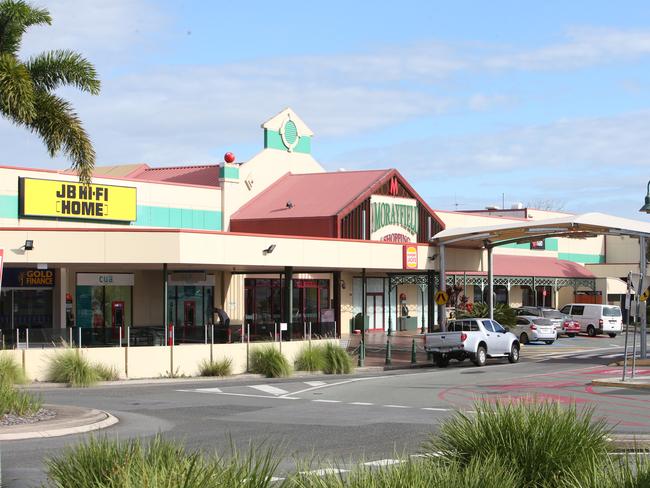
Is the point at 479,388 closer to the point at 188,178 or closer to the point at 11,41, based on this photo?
the point at 11,41

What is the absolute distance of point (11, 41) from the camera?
25.4m

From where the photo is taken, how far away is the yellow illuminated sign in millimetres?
37719

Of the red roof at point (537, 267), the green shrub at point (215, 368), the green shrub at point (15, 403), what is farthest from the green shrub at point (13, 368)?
the red roof at point (537, 267)

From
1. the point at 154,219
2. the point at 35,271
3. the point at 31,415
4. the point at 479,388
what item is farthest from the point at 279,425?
the point at 154,219

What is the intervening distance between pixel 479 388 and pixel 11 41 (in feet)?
48.7

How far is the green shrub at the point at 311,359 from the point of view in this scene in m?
34.5

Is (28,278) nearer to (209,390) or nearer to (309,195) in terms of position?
(209,390)

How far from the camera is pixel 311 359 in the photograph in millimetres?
34531

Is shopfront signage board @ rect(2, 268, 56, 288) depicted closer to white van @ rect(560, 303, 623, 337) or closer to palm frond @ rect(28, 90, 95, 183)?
palm frond @ rect(28, 90, 95, 183)

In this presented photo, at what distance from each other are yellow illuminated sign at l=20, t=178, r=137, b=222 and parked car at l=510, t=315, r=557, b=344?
19.9 metres

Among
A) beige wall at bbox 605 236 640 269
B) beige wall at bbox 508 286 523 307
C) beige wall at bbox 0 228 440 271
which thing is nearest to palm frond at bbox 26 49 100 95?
beige wall at bbox 0 228 440 271

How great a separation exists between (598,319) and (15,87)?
136 ft

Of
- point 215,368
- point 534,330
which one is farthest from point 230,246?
point 534,330

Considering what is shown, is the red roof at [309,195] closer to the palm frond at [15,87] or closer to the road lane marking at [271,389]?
the road lane marking at [271,389]
